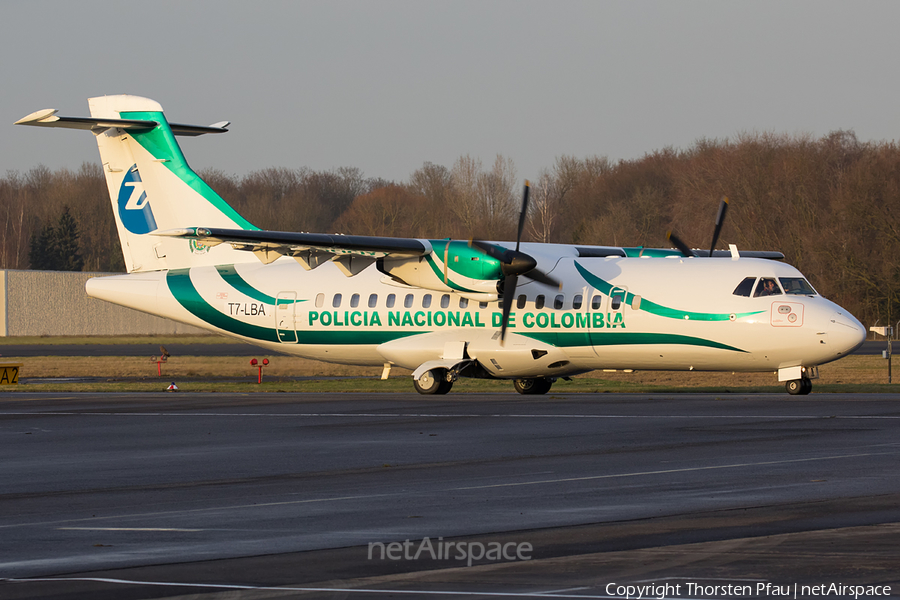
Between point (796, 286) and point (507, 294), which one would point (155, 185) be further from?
point (796, 286)

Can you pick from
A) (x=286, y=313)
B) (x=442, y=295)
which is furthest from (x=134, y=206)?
(x=442, y=295)

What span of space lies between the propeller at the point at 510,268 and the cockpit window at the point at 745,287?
4.01 meters

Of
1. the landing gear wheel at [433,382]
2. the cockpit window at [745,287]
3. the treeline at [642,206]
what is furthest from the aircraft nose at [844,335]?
the treeline at [642,206]

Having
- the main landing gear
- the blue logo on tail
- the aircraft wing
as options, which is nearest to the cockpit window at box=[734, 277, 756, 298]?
the main landing gear

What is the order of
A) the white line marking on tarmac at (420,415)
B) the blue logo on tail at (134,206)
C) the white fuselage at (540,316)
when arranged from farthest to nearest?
1. the blue logo on tail at (134,206)
2. the white fuselage at (540,316)
3. the white line marking on tarmac at (420,415)

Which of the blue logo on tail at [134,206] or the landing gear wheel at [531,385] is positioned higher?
the blue logo on tail at [134,206]

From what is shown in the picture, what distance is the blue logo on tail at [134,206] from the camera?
28219 millimetres

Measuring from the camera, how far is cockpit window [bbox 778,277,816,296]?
22.5 meters

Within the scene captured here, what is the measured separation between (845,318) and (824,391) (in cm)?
390

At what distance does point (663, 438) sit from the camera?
14797mm

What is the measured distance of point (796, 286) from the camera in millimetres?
22547

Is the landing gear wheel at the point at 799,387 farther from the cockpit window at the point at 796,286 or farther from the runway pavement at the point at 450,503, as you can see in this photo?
the runway pavement at the point at 450,503

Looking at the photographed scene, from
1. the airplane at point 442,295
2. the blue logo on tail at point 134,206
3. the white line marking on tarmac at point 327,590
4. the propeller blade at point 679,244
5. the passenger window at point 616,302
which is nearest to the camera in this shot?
the white line marking on tarmac at point 327,590

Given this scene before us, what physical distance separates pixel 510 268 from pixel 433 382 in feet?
11.3
